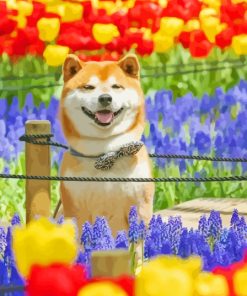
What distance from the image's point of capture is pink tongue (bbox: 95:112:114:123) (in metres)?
6.07

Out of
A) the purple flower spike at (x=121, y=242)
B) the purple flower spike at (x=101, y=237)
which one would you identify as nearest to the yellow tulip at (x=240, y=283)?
the purple flower spike at (x=121, y=242)

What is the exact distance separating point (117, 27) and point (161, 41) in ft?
1.67

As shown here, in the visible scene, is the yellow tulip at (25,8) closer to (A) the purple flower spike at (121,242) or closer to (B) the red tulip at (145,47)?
(B) the red tulip at (145,47)

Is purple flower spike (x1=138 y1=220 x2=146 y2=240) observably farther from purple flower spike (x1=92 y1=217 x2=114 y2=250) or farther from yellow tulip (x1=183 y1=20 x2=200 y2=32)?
yellow tulip (x1=183 y1=20 x2=200 y2=32)

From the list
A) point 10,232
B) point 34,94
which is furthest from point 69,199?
point 34,94

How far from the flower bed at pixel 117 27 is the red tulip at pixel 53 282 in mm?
7582

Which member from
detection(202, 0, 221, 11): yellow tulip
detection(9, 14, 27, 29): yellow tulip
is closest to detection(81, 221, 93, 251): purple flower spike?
detection(9, 14, 27, 29): yellow tulip

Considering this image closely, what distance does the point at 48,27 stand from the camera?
35.0ft

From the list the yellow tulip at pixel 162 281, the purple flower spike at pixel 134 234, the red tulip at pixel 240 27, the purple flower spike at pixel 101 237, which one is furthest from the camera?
the red tulip at pixel 240 27

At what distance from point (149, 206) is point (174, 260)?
3186 mm

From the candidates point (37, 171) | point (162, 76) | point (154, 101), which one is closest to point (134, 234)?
point (37, 171)

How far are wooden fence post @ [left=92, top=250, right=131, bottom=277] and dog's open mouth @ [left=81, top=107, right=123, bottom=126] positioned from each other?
10.4 ft

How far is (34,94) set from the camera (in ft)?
35.0

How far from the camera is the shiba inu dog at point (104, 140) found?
234 inches
